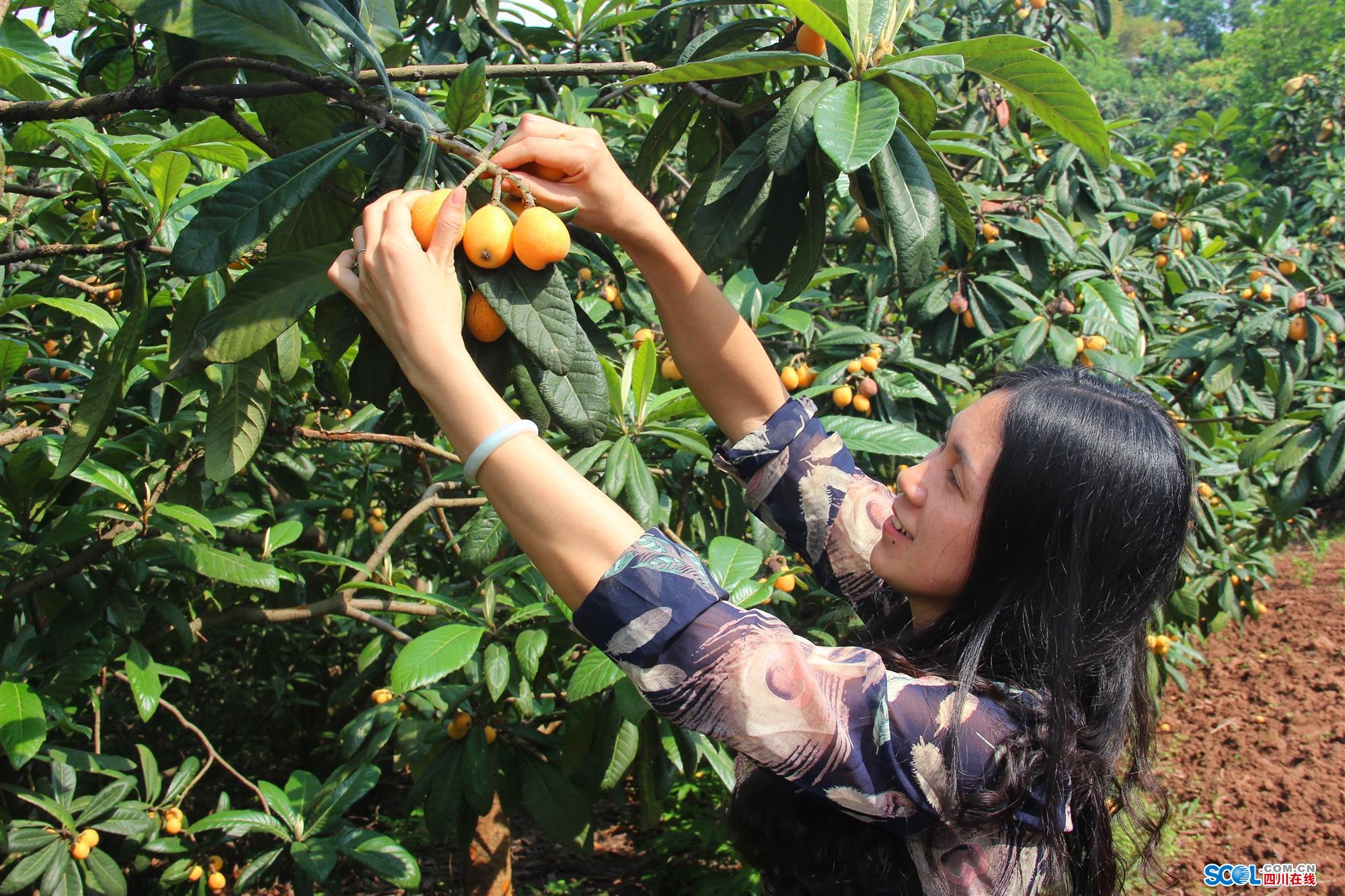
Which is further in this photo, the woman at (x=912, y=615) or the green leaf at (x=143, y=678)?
Answer: the green leaf at (x=143, y=678)

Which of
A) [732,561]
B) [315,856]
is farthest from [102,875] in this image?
[732,561]

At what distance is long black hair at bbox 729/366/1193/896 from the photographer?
3.46 feet

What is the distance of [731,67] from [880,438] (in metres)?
1.10

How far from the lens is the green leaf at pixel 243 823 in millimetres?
2424

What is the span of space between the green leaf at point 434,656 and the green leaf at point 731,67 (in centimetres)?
118

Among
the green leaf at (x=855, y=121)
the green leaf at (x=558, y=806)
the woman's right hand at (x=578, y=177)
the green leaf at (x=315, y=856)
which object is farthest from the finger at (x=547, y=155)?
the green leaf at (x=315, y=856)

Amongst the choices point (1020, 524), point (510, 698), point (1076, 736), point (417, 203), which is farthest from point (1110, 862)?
point (510, 698)

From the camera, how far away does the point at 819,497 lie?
1437 millimetres

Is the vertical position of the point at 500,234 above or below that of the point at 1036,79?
below

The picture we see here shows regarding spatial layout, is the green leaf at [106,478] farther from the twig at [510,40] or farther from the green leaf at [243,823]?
the twig at [510,40]

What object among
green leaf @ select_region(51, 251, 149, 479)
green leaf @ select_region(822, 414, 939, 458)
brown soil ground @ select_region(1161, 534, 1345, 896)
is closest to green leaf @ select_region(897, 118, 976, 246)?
green leaf @ select_region(822, 414, 939, 458)

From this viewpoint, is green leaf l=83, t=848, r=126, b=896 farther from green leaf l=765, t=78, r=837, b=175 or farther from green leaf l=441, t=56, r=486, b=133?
green leaf l=765, t=78, r=837, b=175

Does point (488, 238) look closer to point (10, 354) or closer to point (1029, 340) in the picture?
point (10, 354)

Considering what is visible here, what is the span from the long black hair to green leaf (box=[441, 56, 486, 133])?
2.21 ft
